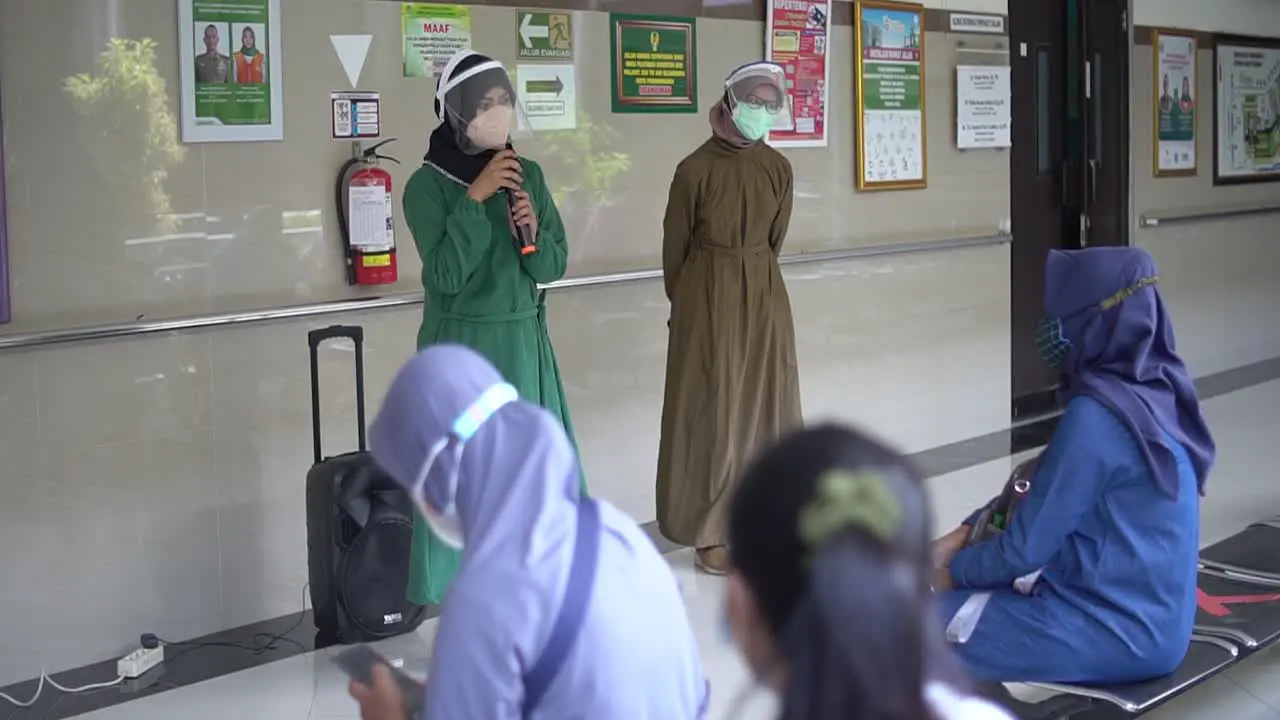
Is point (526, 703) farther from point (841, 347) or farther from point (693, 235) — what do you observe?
point (841, 347)

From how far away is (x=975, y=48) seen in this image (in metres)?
6.77

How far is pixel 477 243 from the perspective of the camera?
3662 mm

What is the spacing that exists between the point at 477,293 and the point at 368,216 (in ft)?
2.35

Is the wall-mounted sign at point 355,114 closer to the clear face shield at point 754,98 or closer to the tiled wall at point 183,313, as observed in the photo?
the tiled wall at point 183,313

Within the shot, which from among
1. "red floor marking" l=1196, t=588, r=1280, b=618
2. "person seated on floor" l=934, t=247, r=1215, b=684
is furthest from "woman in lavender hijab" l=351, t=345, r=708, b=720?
"red floor marking" l=1196, t=588, r=1280, b=618

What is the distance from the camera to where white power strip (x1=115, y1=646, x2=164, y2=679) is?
12.6ft

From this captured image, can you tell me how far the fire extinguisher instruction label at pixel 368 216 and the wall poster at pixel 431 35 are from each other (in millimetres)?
442

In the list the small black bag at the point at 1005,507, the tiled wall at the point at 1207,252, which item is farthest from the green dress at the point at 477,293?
the tiled wall at the point at 1207,252

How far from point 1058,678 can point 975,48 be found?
444 centimetres

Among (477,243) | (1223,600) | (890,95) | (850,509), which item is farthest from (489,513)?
(890,95)

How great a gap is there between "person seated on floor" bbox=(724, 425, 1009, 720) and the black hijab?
9.05 feet

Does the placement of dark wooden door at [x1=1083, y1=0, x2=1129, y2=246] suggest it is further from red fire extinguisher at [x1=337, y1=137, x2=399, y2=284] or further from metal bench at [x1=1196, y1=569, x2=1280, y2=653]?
red fire extinguisher at [x1=337, y1=137, x2=399, y2=284]

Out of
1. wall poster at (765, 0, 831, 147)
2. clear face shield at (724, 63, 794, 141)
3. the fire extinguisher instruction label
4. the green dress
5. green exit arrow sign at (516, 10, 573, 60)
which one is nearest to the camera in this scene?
the green dress

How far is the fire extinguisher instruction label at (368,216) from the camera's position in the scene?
4.31 meters
